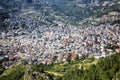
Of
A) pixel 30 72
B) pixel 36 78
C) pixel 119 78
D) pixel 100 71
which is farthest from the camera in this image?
pixel 30 72

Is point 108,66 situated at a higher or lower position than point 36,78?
higher

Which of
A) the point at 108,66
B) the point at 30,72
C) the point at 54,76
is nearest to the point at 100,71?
the point at 108,66

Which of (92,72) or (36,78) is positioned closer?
(92,72)

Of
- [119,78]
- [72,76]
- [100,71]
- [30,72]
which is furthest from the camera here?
[30,72]

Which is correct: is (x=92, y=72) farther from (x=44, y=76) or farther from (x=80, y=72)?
(x=44, y=76)

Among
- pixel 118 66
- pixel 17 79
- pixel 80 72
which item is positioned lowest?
pixel 17 79

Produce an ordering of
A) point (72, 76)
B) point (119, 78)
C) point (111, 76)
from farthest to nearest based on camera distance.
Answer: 1. point (72, 76)
2. point (111, 76)
3. point (119, 78)

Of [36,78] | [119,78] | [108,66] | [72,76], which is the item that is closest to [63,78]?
[72,76]

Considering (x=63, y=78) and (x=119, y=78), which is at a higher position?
(x=119, y=78)

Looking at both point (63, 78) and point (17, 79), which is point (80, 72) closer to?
point (63, 78)
